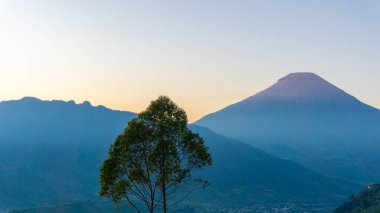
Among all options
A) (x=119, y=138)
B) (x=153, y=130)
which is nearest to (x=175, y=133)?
(x=153, y=130)

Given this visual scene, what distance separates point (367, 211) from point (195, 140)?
491 ft

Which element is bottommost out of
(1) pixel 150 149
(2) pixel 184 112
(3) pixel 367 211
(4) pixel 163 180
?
(3) pixel 367 211

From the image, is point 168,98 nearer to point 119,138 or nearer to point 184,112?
point 184,112

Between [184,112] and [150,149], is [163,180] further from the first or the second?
[184,112]

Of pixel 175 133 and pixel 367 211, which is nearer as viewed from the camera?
pixel 175 133

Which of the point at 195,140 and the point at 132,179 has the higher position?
the point at 195,140

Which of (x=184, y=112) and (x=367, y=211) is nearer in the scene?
(x=184, y=112)

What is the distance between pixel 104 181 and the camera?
47.8 meters

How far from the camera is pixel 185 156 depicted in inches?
1956

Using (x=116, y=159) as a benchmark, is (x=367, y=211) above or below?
below

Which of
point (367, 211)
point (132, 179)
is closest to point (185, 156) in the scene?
point (132, 179)

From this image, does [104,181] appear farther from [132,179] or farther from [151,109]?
[151,109]

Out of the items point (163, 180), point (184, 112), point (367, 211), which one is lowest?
point (367, 211)

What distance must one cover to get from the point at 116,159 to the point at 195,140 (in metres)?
7.70
